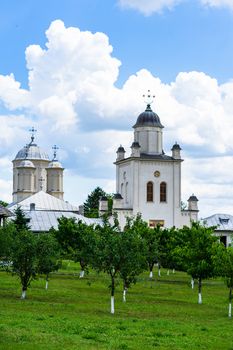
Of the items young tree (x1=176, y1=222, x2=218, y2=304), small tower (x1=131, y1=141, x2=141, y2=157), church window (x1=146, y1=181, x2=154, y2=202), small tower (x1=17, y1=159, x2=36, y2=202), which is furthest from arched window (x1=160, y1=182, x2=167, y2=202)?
young tree (x1=176, y1=222, x2=218, y2=304)

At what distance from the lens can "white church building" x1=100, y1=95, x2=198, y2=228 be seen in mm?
91188

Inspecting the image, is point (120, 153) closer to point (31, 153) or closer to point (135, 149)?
point (135, 149)

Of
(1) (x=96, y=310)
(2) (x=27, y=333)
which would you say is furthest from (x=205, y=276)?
(2) (x=27, y=333)

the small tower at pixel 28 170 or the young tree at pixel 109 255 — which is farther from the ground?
the small tower at pixel 28 170

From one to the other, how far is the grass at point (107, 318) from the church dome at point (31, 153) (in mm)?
75045

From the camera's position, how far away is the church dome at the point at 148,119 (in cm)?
9469

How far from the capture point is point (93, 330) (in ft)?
87.7

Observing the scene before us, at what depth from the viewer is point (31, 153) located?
5148 inches

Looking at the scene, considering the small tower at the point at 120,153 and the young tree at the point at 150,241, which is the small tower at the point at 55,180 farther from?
the young tree at the point at 150,241

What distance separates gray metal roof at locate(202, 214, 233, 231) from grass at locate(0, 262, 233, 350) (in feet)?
129

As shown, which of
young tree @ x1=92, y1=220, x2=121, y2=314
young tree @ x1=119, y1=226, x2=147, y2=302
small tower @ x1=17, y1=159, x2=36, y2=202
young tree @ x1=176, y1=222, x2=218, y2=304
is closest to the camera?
young tree @ x1=92, y1=220, x2=121, y2=314

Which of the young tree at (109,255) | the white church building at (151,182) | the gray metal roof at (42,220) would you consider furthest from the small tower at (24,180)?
the young tree at (109,255)

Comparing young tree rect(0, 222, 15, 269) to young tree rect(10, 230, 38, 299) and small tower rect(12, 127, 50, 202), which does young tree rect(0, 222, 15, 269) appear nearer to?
young tree rect(10, 230, 38, 299)

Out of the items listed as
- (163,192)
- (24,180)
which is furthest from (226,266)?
(24,180)
